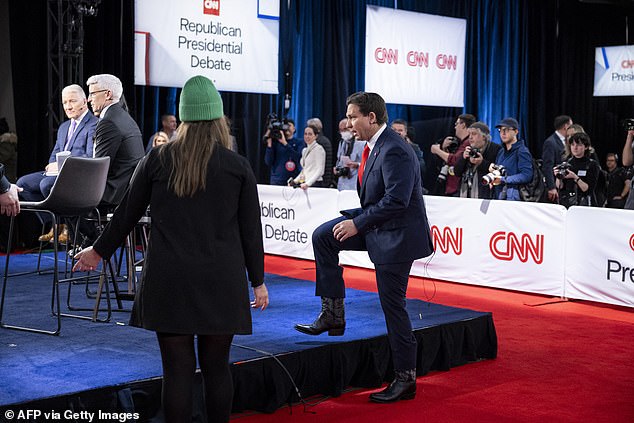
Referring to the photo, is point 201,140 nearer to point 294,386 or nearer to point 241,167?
point 241,167

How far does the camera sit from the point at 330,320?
4.38m

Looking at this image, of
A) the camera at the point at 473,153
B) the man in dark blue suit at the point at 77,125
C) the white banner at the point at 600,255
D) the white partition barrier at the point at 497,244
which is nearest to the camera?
the man in dark blue suit at the point at 77,125

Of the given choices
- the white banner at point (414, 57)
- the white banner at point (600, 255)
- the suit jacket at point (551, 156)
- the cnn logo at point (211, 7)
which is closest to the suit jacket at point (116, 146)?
the white banner at point (600, 255)

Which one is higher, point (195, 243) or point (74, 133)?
point (74, 133)

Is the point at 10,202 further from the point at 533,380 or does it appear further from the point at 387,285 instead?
the point at 533,380

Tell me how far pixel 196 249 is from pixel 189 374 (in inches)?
16.2

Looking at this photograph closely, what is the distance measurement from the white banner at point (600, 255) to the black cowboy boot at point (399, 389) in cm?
288

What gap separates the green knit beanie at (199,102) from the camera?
272 centimetres

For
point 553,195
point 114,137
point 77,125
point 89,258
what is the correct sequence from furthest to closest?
point 553,195, point 77,125, point 114,137, point 89,258

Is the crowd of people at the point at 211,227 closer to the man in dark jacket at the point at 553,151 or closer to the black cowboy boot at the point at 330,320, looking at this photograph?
the black cowboy boot at the point at 330,320

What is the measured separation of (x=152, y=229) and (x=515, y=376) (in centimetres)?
260

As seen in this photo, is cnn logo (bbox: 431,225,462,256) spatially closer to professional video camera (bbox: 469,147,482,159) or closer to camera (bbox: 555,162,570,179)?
professional video camera (bbox: 469,147,482,159)

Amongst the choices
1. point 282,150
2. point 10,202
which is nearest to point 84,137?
point 10,202

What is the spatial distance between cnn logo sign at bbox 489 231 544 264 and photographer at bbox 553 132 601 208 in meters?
1.12
